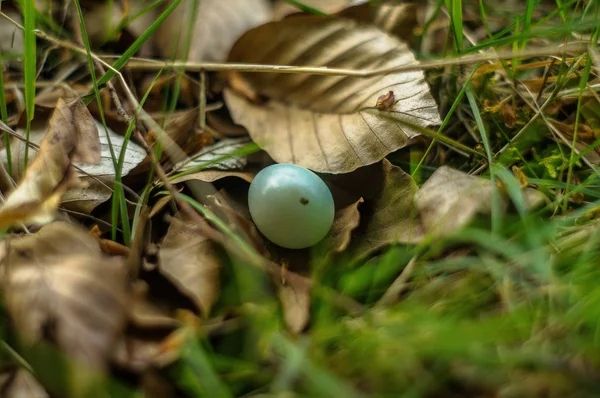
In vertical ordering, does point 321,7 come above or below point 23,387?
above

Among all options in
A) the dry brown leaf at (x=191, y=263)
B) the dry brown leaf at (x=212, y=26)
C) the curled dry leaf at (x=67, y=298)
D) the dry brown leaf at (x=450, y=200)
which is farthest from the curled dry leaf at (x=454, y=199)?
the dry brown leaf at (x=212, y=26)

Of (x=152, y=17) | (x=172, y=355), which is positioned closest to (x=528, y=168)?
(x=172, y=355)

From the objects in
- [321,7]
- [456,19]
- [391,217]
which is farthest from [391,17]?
[391,217]

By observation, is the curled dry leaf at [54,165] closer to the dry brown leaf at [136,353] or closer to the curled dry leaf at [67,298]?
the curled dry leaf at [67,298]

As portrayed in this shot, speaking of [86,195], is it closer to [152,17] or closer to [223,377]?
[223,377]

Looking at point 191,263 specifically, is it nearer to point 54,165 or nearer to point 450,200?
point 54,165

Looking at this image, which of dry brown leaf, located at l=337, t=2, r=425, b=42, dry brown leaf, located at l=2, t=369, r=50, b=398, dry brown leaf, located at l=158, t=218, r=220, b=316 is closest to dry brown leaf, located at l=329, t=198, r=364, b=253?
dry brown leaf, located at l=158, t=218, r=220, b=316
